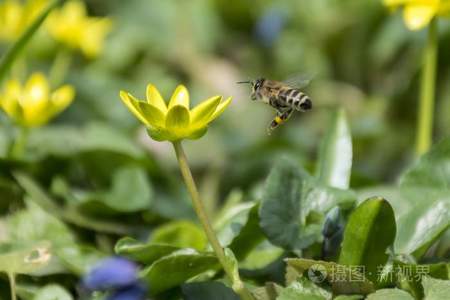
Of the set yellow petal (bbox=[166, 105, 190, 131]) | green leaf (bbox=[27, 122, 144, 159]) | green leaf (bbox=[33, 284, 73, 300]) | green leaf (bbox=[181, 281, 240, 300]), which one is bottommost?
green leaf (bbox=[33, 284, 73, 300])

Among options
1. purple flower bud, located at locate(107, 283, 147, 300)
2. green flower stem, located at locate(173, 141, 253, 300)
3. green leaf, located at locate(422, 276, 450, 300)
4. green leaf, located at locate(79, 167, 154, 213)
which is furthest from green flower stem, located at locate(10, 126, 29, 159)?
green leaf, located at locate(422, 276, 450, 300)

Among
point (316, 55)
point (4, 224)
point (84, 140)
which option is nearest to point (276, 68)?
point (316, 55)

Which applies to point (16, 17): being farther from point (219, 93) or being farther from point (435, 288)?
point (435, 288)

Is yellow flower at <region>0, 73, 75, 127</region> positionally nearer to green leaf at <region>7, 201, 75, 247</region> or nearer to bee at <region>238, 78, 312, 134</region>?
green leaf at <region>7, 201, 75, 247</region>

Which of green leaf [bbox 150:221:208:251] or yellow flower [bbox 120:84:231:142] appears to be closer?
yellow flower [bbox 120:84:231:142]

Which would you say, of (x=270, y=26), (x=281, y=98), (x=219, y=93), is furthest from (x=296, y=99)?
(x=270, y=26)

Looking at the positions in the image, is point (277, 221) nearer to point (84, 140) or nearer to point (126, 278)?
point (126, 278)

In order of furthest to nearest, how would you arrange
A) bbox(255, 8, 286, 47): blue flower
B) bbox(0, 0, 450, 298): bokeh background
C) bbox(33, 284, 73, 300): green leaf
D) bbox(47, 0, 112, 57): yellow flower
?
1. bbox(255, 8, 286, 47): blue flower
2. bbox(47, 0, 112, 57): yellow flower
3. bbox(0, 0, 450, 298): bokeh background
4. bbox(33, 284, 73, 300): green leaf

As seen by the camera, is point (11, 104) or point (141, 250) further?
point (11, 104)
